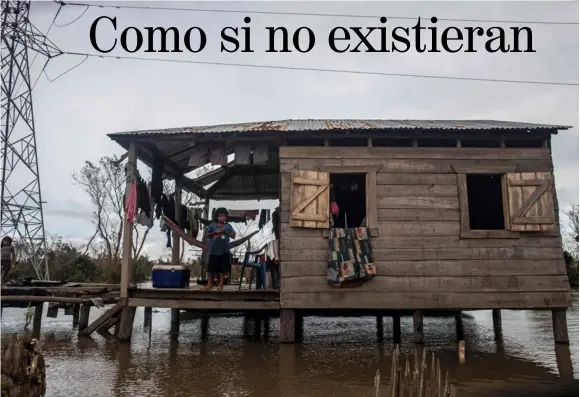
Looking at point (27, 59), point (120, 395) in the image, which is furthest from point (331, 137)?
point (27, 59)

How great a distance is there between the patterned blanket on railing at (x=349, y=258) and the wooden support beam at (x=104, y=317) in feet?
12.6

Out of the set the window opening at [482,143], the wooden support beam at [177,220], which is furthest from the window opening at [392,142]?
the wooden support beam at [177,220]

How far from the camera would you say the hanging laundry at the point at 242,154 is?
916 centimetres

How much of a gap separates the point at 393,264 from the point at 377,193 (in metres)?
1.28

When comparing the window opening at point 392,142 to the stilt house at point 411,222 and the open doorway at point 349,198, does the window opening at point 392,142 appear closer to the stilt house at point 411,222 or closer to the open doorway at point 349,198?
the stilt house at point 411,222

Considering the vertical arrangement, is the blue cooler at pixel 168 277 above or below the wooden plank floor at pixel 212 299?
above

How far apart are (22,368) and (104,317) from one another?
5783 millimetres

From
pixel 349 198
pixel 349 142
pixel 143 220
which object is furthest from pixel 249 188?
pixel 349 142

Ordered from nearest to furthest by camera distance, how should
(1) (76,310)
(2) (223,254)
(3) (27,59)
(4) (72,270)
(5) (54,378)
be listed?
(5) (54,378) → (2) (223,254) → (1) (76,310) → (3) (27,59) → (4) (72,270)

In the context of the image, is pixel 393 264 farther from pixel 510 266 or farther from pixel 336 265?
pixel 510 266

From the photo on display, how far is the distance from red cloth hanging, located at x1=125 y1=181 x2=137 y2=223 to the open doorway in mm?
4712

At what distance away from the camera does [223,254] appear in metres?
9.09

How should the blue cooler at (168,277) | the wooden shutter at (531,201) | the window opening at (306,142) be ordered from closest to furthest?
the wooden shutter at (531,201) → the blue cooler at (168,277) → the window opening at (306,142)

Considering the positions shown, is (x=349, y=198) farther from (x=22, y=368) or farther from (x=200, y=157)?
(x=22, y=368)
